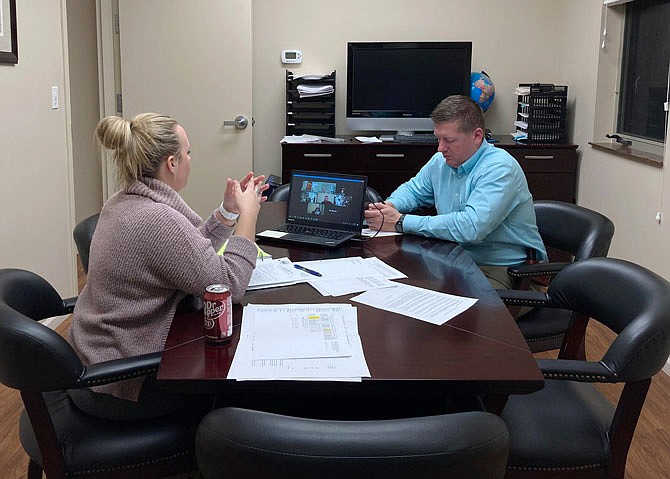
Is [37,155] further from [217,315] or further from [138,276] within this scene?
[217,315]

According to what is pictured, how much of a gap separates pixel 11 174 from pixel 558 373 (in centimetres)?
248

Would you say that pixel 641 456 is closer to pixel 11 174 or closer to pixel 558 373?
pixel 558 373

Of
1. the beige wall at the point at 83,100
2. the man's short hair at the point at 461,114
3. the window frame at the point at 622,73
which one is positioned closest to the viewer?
the man's short hair at the point at 461,114

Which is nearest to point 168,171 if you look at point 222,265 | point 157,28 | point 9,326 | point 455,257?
point 222,265

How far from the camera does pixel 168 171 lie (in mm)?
1795

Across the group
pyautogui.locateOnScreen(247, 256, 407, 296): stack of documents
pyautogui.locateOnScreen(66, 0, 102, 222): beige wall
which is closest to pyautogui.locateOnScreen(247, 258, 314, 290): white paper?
pyautogui.locateOnScreen(247, 256, 407, 296): stack of documents

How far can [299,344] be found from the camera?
1501 millimetres

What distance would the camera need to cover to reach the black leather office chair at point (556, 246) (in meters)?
2.41

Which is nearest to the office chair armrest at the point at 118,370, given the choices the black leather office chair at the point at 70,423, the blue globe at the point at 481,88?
the black leather office chair at the point at 70,423

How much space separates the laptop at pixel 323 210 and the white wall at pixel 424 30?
261 centimetres

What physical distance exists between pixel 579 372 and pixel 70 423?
117 centimetres

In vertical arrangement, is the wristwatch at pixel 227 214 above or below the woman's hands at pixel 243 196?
below

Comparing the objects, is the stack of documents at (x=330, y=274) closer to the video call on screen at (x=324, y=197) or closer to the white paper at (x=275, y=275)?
the white paper at (x=275, y=275)

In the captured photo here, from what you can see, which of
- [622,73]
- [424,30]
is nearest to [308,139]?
[424,30]
